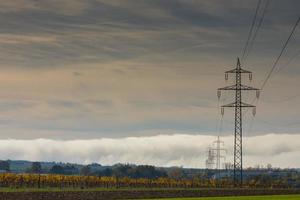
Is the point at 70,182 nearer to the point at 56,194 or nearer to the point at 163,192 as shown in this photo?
the point at 163,192

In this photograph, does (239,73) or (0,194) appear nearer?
(0,194)

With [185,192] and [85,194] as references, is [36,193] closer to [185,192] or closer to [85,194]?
[85,194]

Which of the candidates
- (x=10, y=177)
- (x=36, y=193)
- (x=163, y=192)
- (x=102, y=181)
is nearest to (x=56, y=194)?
(x=36, y=193)

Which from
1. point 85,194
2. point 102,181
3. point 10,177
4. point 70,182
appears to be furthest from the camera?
point 102,181

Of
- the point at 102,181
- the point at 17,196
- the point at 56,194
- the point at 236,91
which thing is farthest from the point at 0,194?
the point at 102,181

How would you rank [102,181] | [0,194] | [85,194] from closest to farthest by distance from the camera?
[0,194]
[85,194]
[102,181]

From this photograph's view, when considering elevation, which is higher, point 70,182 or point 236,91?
point 236,91

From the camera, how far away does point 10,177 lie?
108875 mm

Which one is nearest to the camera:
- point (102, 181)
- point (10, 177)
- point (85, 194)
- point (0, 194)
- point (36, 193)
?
point (0, 194)

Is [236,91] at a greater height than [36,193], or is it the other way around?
[236,91]

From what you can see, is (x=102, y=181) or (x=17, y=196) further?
(x=102, y=181)

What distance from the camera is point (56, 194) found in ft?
267

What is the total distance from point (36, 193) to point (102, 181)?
48.0m

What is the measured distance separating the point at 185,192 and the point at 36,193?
29.7m
